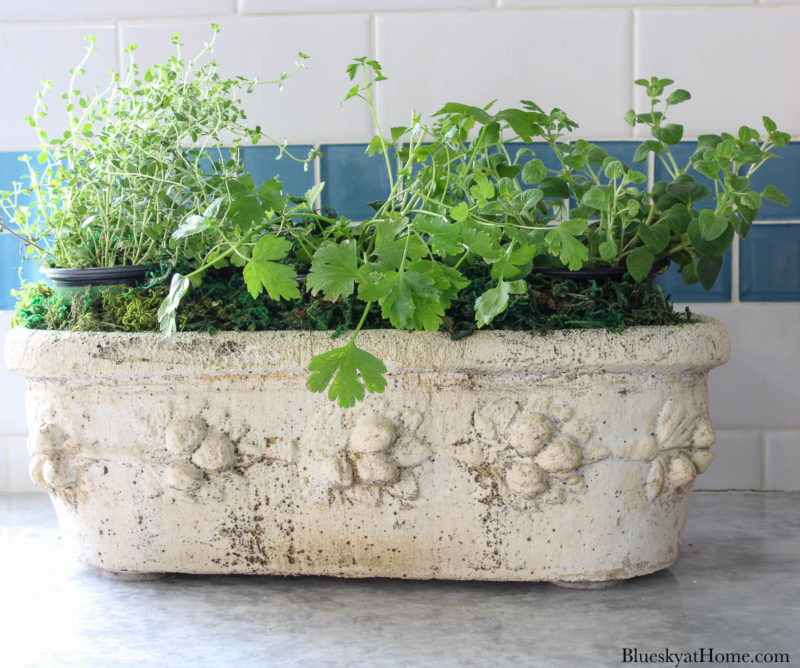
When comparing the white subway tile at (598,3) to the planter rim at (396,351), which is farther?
the white subway tile at (598,3)

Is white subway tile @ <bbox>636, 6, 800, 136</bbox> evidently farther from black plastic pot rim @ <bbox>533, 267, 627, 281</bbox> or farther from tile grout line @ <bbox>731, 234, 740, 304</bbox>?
black plastic pot rim @ <bbox>533, 267, 627, 281</bbox>

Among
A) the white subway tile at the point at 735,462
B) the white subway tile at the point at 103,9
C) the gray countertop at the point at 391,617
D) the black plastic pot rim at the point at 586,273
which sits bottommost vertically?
the gray countertop at the point at 391,617

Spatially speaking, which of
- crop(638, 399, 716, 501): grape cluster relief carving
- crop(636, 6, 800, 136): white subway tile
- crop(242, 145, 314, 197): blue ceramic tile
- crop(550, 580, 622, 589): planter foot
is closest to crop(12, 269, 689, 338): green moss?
crop(638, 399, 716, 501): grape cluster relief carving

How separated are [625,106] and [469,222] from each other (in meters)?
0.59

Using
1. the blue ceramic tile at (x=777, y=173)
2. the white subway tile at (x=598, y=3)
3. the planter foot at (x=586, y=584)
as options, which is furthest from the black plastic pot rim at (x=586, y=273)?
the white subway tile at (x=598, y=3)

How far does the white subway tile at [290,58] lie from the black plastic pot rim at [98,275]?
455 millimetres

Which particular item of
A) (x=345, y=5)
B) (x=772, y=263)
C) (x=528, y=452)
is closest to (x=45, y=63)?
(x=345, y=5)

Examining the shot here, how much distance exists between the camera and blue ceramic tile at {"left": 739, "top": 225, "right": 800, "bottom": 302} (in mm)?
1274

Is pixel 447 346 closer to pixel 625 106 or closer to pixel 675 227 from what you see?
pixel 675 227

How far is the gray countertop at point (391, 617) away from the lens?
77 cm

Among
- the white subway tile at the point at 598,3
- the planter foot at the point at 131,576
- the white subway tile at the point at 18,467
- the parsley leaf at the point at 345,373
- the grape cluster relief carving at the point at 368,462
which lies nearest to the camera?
the parsley leaf at the point at 345,373

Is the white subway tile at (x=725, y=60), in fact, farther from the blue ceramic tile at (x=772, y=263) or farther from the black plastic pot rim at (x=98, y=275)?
the black plastic pot rim at (x=98, y=275)

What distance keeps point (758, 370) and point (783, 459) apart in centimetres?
16

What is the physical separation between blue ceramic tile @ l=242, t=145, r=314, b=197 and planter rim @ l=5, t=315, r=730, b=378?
1.66 ft
